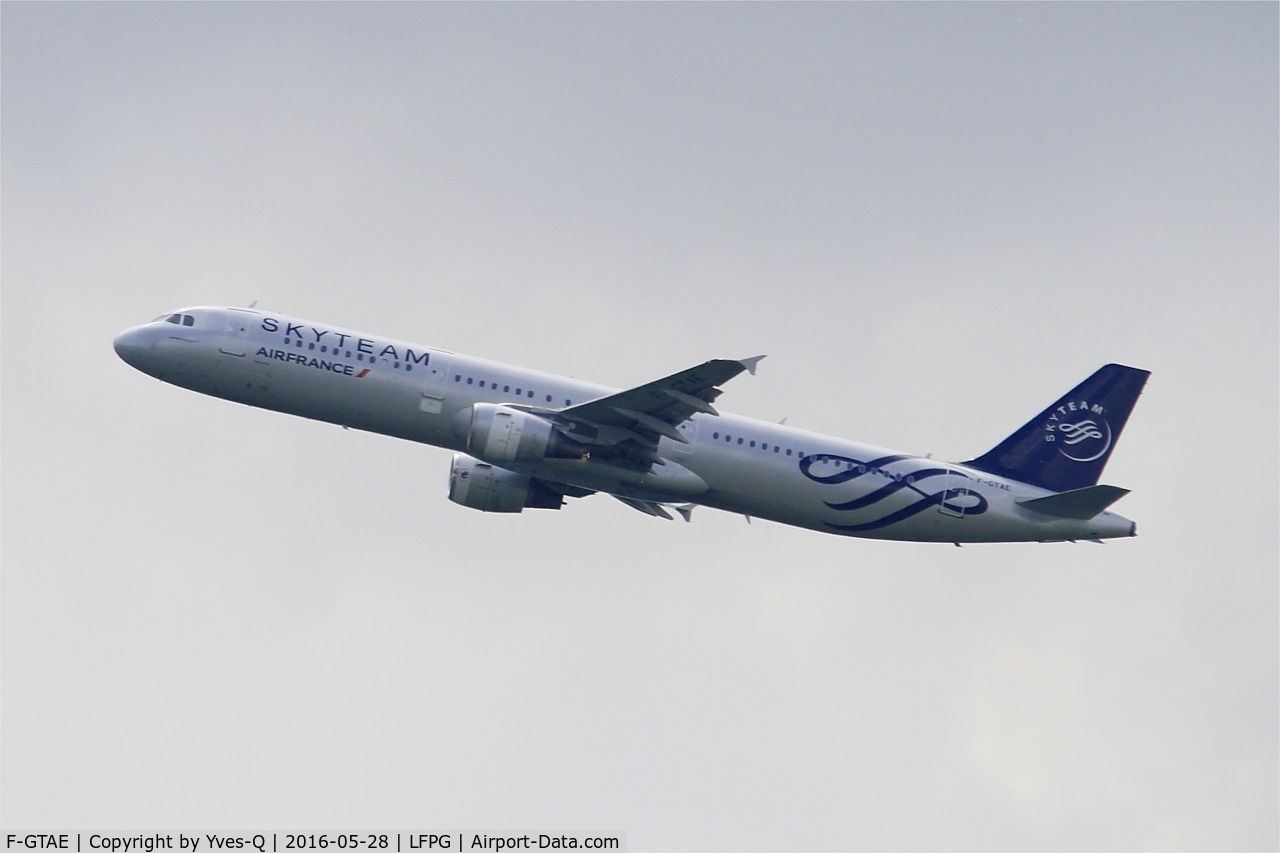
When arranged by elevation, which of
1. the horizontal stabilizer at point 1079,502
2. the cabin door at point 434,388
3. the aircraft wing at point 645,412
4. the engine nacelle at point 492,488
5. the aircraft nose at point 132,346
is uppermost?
the aircraft nose at point 132,346

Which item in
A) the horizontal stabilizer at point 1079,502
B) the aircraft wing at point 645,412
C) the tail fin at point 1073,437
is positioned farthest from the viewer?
the tail fin at point 1073,437

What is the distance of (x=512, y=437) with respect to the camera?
4944 cm

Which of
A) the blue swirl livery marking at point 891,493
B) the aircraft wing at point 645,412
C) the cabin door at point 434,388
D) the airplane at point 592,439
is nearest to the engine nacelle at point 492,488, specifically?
the airplane at point 592,439

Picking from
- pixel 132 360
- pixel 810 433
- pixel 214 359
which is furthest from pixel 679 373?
pixel 132 360

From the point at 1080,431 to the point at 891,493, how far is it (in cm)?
839

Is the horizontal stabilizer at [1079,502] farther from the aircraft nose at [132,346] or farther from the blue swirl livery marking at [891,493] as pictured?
the aircraft nose at [132,346]

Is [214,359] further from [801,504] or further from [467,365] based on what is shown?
[801,504]

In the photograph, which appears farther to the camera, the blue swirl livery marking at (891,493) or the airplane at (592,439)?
the blue swirl livery marking at (891,493)

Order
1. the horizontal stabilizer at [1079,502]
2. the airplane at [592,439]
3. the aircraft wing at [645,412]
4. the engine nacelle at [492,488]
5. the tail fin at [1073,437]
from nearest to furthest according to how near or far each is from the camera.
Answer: the aircraft wing at [645,412] → the airplane at [592,439] → the horizontal stabilizer at [1079,502] → the engine nacelle at [492,488] → the tail fin at [1073,437]

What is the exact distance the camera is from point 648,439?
50750 mm

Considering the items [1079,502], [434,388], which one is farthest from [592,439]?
[1079,502]

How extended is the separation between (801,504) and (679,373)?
781 centimetres

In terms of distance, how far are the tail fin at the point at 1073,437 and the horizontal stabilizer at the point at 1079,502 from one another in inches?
79.7

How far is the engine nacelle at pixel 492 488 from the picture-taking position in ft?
180
